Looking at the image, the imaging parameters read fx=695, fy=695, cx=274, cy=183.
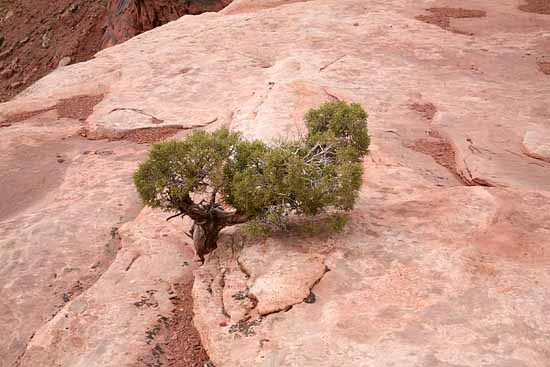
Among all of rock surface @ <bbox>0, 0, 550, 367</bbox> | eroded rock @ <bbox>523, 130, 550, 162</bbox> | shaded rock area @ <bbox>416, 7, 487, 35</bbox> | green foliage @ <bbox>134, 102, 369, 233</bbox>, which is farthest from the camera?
shaded rock area @ <bbox>416, 7, 487, 35</bbox>

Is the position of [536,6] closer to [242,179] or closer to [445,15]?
[445,15]

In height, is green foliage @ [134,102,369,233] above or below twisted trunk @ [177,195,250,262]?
above

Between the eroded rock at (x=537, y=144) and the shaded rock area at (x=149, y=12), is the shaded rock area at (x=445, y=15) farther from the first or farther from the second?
the shaded rock area at (x=149, y=12)

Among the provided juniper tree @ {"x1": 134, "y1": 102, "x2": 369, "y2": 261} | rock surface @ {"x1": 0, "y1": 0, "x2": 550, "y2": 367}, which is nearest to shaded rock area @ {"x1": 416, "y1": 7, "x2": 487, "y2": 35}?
rock surface @ {"x1": 0, "y1": 0, "x2": 550, "y2": 367}

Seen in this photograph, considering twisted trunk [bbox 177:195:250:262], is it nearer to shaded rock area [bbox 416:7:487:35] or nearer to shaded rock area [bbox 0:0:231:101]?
shaded rock area [bbox 416:7:487:35]

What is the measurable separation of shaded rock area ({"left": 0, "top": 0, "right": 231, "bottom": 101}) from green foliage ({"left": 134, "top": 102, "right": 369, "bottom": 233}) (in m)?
13.6

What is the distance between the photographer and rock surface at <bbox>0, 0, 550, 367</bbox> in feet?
12.1

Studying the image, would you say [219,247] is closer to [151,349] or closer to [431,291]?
[151,349]

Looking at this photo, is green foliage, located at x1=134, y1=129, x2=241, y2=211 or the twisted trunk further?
the twisted trunk

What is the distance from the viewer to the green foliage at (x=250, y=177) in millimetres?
4441

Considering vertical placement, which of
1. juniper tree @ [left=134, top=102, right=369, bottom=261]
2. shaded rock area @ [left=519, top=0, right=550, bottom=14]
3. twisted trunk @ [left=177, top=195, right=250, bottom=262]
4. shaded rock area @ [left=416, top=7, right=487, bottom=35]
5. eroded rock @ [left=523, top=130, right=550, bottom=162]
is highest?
juniper tree @ [left=134, top=102, right=369, bottom=261]

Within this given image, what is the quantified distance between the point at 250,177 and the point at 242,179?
0.18 feet

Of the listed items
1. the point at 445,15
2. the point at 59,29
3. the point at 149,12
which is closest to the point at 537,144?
the point at 445,15

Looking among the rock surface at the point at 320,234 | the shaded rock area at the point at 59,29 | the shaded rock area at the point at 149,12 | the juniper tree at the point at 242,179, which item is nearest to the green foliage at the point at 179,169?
the juniper tree at the point at 242,179
